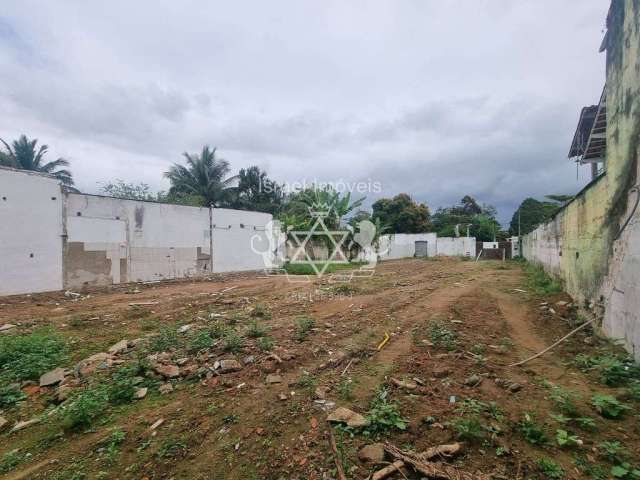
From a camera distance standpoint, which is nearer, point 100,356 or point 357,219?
point 100,356

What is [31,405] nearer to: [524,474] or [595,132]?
[524,474]

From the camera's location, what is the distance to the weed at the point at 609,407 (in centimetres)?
236

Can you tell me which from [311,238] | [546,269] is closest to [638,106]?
[546,269]

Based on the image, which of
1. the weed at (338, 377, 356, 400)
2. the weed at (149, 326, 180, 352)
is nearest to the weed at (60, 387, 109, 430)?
the weed at (149, 326, 180, 352)

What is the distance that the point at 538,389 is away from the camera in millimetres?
2787

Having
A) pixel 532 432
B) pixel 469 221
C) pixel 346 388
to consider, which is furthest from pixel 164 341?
pixel 469 221

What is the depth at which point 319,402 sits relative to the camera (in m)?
2.69

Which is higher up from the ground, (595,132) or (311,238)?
(595,132)

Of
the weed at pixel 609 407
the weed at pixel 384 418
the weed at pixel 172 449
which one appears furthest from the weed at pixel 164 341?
the weed at pixel 609 407

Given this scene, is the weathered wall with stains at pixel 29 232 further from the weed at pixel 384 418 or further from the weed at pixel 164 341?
the weed at pixel 384 418

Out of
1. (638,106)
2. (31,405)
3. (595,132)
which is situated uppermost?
(595,132)

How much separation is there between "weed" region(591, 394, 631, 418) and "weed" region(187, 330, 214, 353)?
4140 millimetres

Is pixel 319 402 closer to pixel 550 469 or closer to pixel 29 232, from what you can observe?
pixel 550 469

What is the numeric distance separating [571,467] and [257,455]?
204cm
